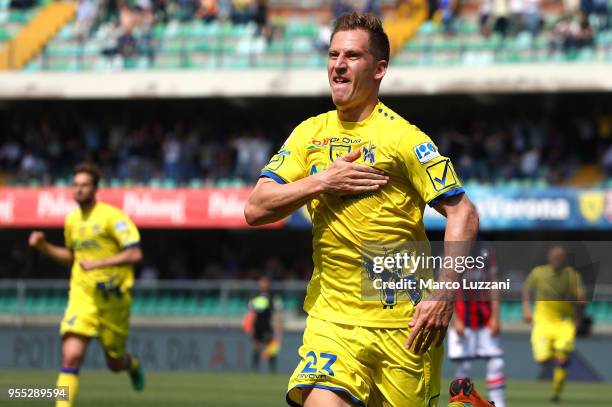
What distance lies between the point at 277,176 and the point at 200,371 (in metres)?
18.7

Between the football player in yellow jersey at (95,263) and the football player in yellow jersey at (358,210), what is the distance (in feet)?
21.2

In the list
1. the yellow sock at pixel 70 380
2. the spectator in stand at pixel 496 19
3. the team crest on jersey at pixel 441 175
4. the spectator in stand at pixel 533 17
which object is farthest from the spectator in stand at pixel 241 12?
the team crest on jersey at pixel 441 175

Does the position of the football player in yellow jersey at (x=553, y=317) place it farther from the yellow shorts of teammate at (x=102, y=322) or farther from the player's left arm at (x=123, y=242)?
the player's left arm at (x=123, y=242)

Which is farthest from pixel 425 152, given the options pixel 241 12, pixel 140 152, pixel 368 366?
pixel 241 12

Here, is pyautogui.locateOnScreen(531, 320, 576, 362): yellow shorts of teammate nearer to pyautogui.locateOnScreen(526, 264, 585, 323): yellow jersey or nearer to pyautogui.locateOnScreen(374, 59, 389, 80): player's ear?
pyautogui.locateOnScreen(526, 264, 585, 323): yellow jersey

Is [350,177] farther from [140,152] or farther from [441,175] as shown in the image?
[140,152]

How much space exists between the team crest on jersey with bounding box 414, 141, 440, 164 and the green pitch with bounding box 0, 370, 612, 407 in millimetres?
8986

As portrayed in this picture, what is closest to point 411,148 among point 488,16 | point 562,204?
point 562,204

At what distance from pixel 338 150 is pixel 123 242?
6850mm

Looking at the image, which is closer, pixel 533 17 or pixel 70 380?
pixel 70 380

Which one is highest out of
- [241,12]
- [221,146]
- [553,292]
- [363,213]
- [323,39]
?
[241,12]

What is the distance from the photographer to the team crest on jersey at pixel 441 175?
609cm

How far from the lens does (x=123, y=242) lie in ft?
42.2

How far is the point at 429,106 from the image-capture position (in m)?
33.7
